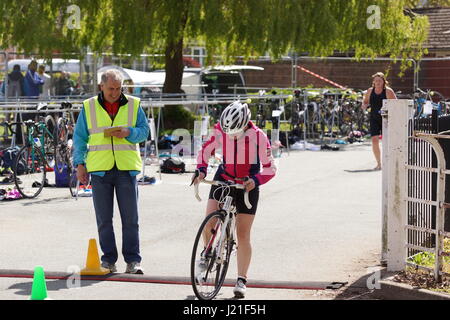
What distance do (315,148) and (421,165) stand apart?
15.1 meters

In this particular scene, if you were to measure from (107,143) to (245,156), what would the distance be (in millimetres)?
1583

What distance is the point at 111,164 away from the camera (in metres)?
9.48

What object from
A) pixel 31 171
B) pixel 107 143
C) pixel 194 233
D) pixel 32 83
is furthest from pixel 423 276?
pixel 32 83

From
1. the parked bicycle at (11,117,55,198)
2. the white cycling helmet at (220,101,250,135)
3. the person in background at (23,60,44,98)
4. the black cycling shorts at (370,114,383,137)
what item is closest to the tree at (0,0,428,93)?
the person in background at (23,60,44,98)

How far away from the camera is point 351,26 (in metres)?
26.1

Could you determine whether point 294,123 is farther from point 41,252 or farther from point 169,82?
point 41,252

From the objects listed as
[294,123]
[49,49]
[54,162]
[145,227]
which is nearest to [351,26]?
[294,123]

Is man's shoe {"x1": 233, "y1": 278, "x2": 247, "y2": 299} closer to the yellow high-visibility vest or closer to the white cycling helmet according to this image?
the white cycling helmet

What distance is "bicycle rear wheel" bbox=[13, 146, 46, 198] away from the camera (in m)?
15.1

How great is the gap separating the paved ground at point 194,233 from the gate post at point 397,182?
375 millimetres

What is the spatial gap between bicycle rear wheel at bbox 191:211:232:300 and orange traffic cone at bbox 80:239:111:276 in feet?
4.75

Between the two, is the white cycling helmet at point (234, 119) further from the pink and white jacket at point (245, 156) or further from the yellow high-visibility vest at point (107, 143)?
the yellow high-visibility vest at point (107, 143)

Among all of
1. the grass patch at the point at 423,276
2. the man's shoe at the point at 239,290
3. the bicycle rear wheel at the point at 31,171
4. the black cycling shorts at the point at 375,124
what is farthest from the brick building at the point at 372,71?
the man's shoe at the point at 239,290

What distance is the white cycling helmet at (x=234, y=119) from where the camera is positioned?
8336 mm
